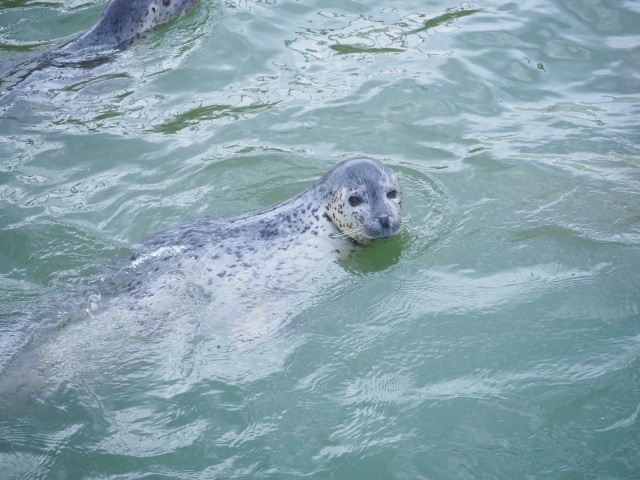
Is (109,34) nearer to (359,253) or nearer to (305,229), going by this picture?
(305,229)

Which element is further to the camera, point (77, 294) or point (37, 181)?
point (37, 181)

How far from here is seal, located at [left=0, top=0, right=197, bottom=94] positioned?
29.8 feet

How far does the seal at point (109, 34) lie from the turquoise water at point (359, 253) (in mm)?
212

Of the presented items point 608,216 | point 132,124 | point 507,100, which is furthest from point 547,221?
point 132,124

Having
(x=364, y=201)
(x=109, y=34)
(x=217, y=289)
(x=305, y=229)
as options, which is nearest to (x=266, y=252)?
(x=305, y=229)

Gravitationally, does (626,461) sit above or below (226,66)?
below

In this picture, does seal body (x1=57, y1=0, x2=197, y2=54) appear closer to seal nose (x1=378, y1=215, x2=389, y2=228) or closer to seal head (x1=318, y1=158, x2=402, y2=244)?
seal head (x1=318, y1=158, x2=402, y2=244)

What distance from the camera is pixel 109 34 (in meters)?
9.45

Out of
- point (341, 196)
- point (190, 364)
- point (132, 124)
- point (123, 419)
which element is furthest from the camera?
point (132, 124)

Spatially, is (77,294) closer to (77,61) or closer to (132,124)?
(132,124)

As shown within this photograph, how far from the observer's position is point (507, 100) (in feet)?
25.9

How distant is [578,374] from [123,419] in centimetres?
265

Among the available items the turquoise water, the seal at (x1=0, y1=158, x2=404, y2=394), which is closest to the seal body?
the turquoise water

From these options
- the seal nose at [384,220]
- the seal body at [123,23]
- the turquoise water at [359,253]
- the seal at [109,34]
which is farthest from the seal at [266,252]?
the seal body at [123,23]
